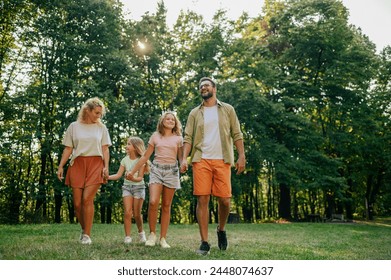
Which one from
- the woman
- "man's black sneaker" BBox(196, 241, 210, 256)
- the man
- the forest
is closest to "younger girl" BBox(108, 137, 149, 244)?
the woman

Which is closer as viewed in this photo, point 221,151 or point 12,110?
point 221,151

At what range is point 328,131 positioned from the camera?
23031mm

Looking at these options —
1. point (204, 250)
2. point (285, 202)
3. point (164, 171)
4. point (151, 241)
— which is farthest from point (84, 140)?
point (285, 202)

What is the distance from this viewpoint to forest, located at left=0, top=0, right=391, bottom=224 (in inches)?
789

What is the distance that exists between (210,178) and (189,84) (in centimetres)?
1694

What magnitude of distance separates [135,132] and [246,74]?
22.7ft

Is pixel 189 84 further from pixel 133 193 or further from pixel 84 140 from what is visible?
pixel 84 140

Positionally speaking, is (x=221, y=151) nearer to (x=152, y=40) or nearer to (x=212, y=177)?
(x=212, y=177)

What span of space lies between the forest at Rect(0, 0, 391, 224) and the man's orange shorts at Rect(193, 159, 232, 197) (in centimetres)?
1361

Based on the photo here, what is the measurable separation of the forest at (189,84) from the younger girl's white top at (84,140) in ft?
43.4

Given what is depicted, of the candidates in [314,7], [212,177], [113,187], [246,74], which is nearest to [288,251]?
[212,177]

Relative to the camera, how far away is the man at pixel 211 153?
18.1 ft

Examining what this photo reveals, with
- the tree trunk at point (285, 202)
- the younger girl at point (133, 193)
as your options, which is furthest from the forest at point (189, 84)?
the younger girl at point (133, 193)

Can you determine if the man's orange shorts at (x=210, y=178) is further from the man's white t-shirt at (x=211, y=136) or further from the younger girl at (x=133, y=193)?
the younger girl at (x=133, y=193)
